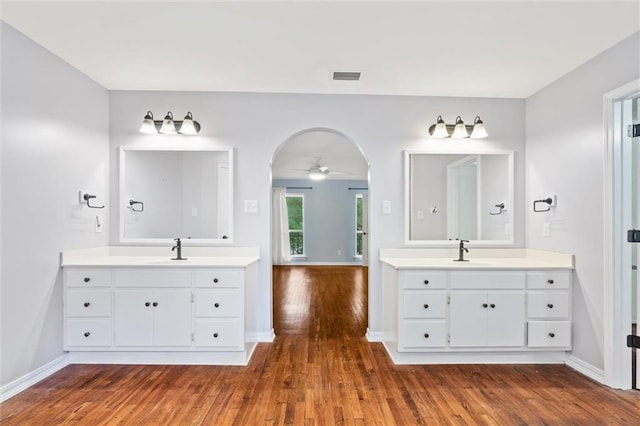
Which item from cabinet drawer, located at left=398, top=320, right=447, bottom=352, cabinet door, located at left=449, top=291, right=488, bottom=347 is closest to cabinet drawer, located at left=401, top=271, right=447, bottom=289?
cabinet door, located at left=449, top=291, right=488, bottom=347

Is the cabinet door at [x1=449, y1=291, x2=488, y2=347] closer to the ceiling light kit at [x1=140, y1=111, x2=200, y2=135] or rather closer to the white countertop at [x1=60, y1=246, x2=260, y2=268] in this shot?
the white countertop at [x1=60, y1=246, x2=260, y2=268]

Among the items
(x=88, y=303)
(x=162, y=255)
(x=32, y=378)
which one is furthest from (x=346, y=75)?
(x=32, y=378)

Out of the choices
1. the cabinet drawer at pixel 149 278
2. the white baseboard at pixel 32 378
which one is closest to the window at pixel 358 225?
the cabinet drawer at pixel 149 278

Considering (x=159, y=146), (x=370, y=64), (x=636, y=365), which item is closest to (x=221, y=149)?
(x=159, y=146)

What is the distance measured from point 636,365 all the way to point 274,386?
2.41 meters

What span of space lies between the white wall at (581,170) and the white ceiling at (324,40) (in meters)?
0.14

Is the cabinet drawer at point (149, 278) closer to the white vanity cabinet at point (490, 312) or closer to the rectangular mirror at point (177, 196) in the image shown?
the rectangular mirror at point (177, 196)

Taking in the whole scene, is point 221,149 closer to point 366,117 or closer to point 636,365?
point 366,117

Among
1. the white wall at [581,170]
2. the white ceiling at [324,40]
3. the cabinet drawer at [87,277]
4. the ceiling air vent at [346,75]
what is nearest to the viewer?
the white ceiling at [324,40]

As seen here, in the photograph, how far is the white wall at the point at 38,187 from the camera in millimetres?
2287

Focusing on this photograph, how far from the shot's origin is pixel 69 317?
2785mm

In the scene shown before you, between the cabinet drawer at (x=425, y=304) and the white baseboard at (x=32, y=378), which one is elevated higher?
the cabinet drawer at (x=425, y=304)

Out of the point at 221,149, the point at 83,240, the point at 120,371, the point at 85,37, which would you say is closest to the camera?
the point at 85,37

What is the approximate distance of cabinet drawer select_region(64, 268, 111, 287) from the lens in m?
2.78
